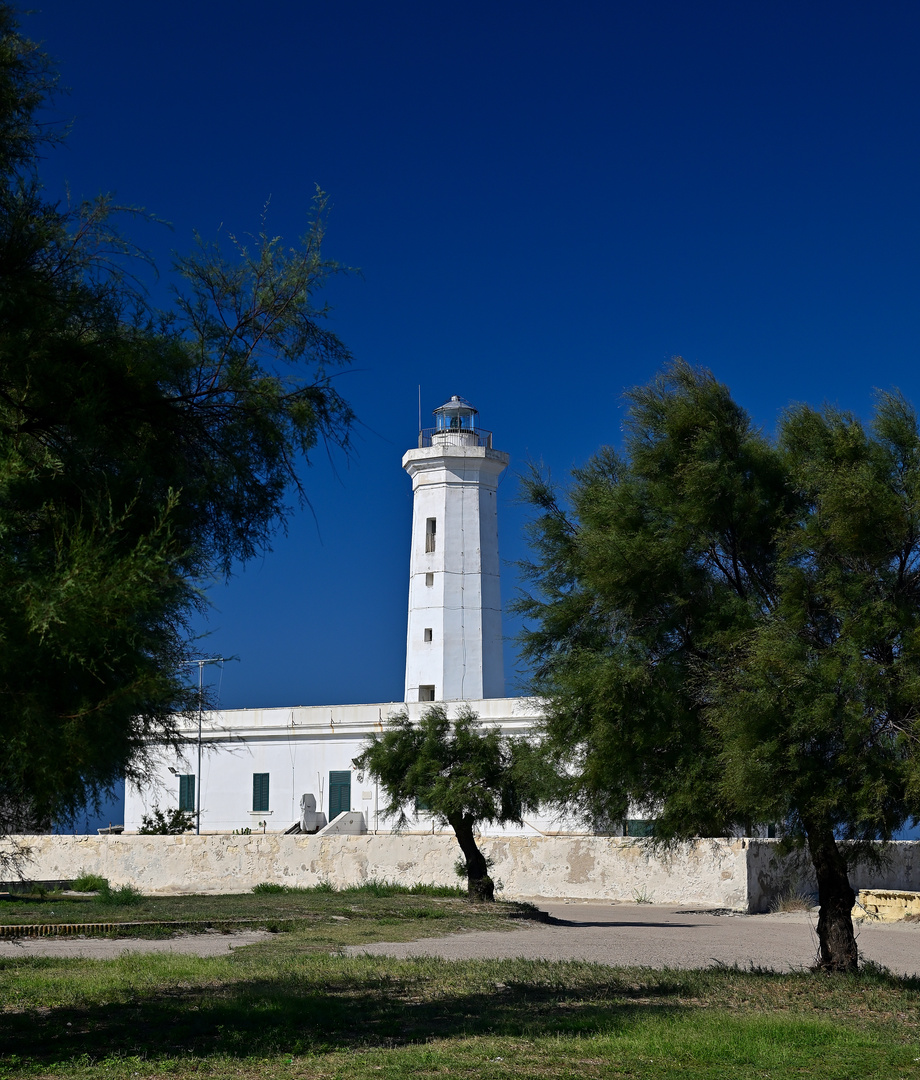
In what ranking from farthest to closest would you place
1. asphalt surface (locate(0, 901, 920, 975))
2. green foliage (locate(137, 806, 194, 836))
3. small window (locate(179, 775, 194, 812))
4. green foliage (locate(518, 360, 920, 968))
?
small window (locate(179, 775, 194, 812))
green foliage (locate(137, 806, 194, 836))
asphalt surface (locate(0, 901, 920, 975))
green foliage (locate(518, 360, 920, 968))

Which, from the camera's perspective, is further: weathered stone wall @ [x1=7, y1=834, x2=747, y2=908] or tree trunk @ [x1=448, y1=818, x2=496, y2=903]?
weathered stone wall @ [x1=7, y1=834, x2=747, y2=908]

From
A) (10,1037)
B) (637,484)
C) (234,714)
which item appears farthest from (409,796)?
(234,714)

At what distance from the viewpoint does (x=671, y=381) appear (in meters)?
12.2

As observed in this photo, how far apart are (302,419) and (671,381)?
17.8 feet

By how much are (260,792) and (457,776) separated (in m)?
20.4

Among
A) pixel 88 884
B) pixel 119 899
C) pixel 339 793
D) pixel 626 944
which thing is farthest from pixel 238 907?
pixel 339 793

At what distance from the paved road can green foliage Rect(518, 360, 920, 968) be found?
8.28ft

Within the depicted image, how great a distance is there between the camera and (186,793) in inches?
1619

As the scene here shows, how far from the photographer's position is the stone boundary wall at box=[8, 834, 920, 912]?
75.6 feet

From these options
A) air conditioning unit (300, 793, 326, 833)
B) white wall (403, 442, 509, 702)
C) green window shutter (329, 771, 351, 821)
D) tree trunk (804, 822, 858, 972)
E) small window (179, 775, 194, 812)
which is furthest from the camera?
small window (179, 775, 194, 812)

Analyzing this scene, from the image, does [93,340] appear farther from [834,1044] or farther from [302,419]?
[834,1044]

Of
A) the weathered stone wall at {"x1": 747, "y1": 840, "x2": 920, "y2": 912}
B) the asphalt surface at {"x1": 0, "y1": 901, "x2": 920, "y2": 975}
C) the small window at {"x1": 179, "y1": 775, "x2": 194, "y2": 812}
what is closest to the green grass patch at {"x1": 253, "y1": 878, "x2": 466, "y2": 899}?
the asphalt surface at {"x1": 0, "y1": 901, "x2": 920, "y2": 975}

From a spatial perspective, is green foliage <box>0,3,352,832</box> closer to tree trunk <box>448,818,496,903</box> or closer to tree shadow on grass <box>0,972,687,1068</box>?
tree shadow on grass <box>0,972,687,1068</box>

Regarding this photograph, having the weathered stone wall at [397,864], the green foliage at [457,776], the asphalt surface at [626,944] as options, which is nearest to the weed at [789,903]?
the weathered stone wall at [397,864]
